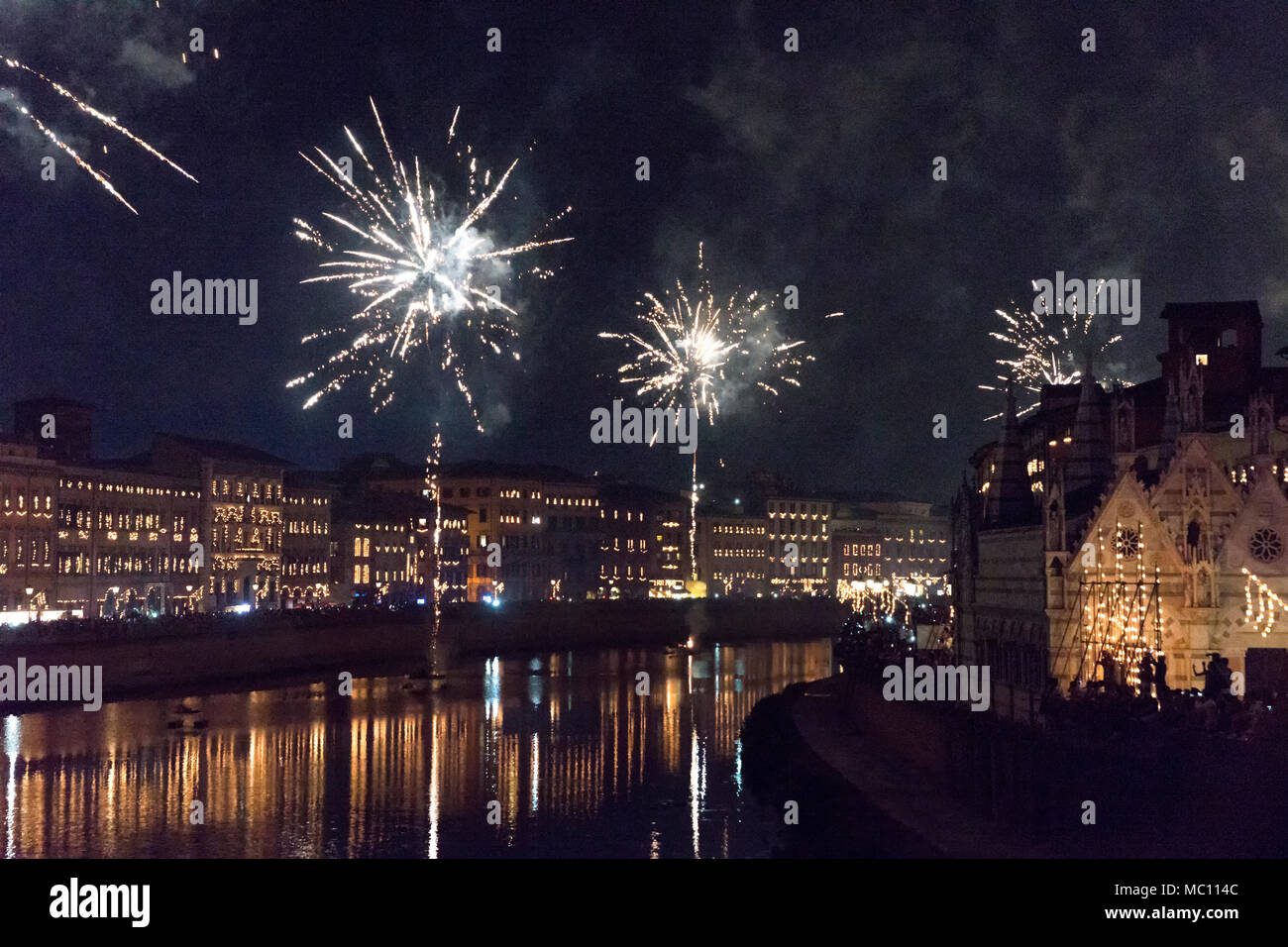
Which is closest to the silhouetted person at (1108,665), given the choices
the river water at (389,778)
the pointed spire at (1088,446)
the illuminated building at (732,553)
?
the pointed spire at (1088,446)

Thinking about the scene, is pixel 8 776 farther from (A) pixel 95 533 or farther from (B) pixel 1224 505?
(A) pixel 95 533

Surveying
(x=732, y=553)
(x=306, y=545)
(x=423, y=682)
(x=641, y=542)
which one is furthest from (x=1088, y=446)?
(x=732, y=553)

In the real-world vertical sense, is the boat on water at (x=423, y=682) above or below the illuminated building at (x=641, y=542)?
below

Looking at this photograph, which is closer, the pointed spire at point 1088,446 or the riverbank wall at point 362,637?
the pointed spire at point 1088,446

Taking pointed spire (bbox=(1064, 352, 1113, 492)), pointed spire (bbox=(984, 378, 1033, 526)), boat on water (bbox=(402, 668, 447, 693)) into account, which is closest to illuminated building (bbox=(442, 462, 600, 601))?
boat on water (bbox=(402, 668, 447, 693))

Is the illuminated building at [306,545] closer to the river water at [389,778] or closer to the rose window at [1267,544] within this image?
the river water at [389,778]

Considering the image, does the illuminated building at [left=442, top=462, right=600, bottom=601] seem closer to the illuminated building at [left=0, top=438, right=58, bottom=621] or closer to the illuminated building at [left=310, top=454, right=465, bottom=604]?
the illuminated building at [left=310, top=454, right=465, bottom=604]
